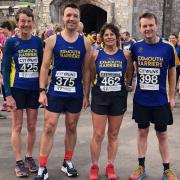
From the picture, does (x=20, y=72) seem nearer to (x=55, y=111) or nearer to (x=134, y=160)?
(x=55, y=111)

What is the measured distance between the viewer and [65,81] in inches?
186

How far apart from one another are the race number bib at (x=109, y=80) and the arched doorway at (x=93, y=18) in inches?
822

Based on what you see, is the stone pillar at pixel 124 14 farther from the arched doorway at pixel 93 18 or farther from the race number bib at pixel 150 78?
the race number bib at pixel 150 78

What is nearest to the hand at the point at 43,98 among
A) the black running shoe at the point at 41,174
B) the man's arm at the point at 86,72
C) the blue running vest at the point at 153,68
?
the man's arm at the point at 86,72

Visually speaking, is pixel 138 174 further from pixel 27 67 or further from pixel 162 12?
pixel 162 12

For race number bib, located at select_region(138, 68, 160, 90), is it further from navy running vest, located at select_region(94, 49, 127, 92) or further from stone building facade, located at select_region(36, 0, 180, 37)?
stone building facade, located at select_region(36, 0, 180, 37)

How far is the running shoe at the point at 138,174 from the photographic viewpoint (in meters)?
4.93

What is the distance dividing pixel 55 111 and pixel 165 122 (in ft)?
4.24

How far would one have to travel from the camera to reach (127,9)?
20453 millimetres

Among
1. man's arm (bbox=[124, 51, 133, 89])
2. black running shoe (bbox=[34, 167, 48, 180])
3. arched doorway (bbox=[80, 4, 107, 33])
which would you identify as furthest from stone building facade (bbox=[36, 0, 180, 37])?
black running shoe (bbox=[34, 167, 48, 180])

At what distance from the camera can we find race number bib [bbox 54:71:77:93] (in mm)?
4715

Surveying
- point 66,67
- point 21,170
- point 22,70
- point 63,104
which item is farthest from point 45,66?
point 21,170

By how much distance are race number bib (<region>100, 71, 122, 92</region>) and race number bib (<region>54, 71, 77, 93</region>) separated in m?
0.33

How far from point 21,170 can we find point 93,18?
22.1m
